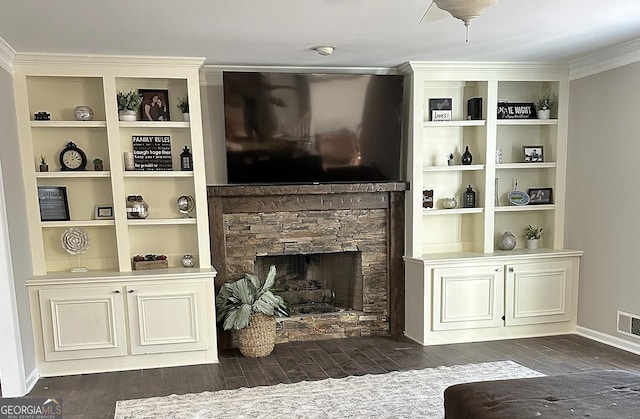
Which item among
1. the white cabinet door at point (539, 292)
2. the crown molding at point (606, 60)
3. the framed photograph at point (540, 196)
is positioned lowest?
the white cabinet door at point (539, 292)

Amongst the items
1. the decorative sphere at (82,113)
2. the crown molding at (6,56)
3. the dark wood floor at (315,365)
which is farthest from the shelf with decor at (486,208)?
the crown molding at (6,56)

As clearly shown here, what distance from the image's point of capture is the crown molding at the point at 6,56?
3.50 meters

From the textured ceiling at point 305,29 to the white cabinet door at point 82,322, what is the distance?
6.28ft

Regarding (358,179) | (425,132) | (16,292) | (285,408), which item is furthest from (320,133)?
(16,292)

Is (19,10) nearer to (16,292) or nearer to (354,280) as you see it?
(16,292)

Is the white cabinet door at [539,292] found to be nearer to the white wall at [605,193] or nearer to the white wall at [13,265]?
the white wall at [605,193]

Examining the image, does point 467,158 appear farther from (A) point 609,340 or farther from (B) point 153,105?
(B) point 153,105

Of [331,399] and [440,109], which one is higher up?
[440,109]

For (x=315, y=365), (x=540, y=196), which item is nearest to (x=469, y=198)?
(x=540, y=196)

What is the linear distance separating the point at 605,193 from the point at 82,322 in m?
4.61

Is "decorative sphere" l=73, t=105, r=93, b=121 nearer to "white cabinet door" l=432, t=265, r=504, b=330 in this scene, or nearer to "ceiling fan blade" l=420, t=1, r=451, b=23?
"ceiling fan blade" l=420, t=1, r=451, b=23

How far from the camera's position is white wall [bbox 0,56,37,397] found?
3393 millimetres

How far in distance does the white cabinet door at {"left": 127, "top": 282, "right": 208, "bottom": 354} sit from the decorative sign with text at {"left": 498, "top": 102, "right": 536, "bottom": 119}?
328 cm

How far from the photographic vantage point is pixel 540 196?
4.98 m
